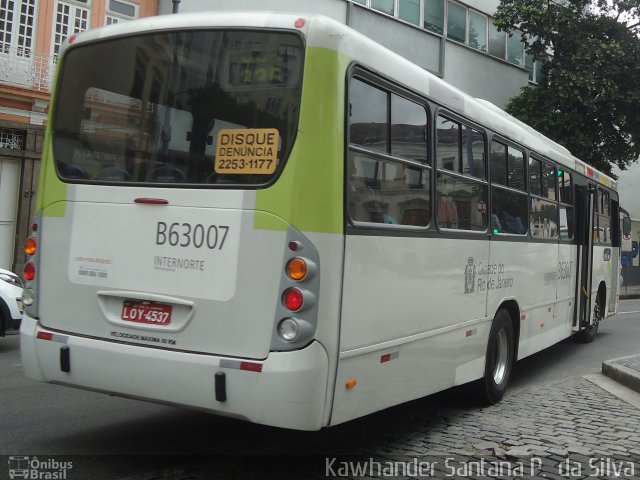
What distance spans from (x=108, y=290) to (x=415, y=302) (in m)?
2.18

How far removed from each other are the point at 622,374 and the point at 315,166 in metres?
5.59

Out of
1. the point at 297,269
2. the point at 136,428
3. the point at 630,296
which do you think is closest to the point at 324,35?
the point at 297,269

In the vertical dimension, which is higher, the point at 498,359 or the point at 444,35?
the point at 444,35

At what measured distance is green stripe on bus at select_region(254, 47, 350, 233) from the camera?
3818mm

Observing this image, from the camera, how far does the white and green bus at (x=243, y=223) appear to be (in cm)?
382

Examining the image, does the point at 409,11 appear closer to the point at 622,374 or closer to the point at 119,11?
the point at 119,11

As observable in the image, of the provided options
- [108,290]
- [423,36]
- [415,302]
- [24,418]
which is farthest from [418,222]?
[423,36]

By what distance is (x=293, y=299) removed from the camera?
3.78 m

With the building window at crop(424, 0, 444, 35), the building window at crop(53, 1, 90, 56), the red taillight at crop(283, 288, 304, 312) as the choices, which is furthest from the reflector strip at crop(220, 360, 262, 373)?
the building window at crop(424, 0, 444, 35)

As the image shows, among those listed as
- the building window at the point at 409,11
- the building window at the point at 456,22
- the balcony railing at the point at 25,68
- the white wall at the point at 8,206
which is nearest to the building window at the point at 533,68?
the building window at the point at 456,22

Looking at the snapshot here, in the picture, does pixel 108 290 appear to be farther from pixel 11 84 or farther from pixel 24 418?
pixel 11 84

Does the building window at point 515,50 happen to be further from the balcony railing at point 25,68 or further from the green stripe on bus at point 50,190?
the green stripe on bus at point 50,190

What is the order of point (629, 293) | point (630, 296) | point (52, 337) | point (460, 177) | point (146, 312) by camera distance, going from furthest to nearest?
point (629, 293), point (630, 296), point (460, 177), point (52, 337), point (146, 312)

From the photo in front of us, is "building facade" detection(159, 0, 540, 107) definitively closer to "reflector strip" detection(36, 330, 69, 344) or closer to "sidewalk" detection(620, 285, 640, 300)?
"sidewalk" detection(620, 285, 640, 300)
